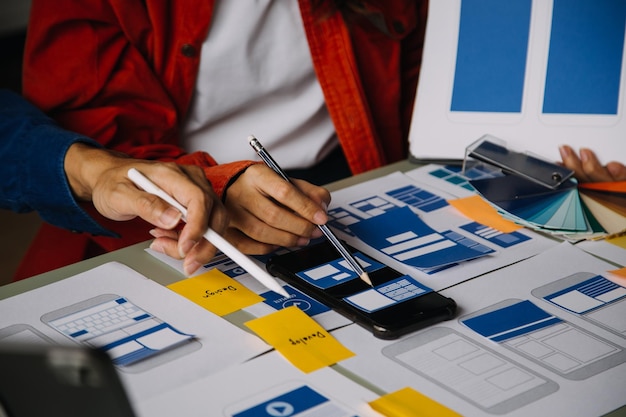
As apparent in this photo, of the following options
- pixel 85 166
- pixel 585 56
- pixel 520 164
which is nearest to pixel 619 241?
pixel 520 164

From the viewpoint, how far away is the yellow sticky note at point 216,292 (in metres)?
0.90

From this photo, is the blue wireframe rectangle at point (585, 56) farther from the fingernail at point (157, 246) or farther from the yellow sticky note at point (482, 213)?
the fingernail at point (157, 246)

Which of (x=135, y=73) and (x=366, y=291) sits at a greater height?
(x=135, y=73)

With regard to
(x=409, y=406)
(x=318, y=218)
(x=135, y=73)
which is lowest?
(x=409, y=406)

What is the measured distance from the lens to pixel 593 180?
1.20 metres

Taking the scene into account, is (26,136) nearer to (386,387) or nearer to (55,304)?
(55,304)

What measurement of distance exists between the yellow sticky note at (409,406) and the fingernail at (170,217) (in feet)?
1.07

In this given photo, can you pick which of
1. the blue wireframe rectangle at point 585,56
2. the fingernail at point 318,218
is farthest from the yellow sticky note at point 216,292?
the blue wireframe rectangle at point 585,56

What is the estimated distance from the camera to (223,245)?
0.91 meters

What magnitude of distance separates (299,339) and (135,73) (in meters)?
0.65

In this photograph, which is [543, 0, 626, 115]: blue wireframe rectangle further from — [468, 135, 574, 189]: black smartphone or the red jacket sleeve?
the red jacket sleeve

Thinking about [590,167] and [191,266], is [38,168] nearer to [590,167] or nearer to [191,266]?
[191,266]

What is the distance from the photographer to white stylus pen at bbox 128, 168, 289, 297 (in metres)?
0.90

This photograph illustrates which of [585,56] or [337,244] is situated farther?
[585,56]
